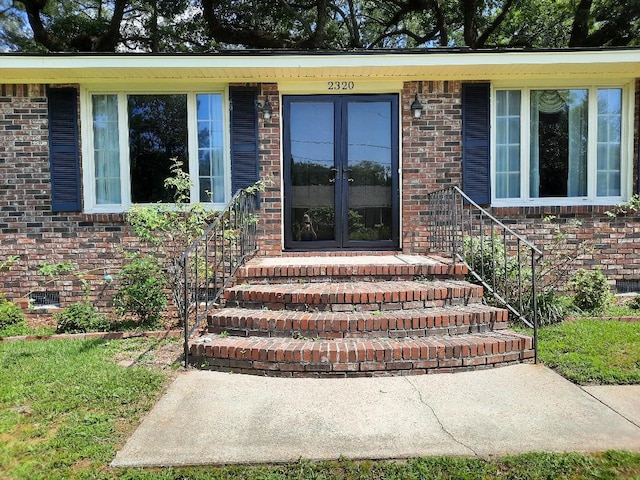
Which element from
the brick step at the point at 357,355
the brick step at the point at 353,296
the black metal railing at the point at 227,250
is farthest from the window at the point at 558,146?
the black metal railing at the point at 227,250

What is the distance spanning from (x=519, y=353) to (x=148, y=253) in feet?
15.0

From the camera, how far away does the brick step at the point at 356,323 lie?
3.98 metres

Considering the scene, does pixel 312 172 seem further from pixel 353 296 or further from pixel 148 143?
pixel 353 296

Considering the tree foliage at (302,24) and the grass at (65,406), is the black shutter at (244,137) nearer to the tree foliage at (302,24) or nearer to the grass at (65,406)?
the grass at (65,406)

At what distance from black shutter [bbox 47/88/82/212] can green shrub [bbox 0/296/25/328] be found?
1320mm

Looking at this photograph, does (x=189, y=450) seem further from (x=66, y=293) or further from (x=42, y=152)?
(x=42, y=152)

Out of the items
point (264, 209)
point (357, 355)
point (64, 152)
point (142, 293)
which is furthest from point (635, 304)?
point (64, 152)

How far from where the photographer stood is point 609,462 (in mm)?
2395

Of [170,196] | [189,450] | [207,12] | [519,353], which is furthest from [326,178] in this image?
[207,12]

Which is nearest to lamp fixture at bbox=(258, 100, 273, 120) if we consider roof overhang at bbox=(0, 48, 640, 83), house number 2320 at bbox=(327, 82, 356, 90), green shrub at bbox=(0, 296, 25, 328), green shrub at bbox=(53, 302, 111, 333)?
roof overhang at bbox=(0, 48, 640, 83)

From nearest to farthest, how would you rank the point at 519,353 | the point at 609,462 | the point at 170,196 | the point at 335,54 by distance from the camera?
the point at 609,462 < the point at 519,353 < the point at 335,54 < the point at 170,196

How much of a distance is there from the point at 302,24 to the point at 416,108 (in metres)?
9.96

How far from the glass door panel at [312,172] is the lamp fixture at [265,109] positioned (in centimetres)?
31

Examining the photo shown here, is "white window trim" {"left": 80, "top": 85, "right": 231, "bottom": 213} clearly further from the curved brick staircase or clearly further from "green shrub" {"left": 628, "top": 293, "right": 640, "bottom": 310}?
"green shrub" {"left": 628, "top": 293, "right": 640, "bottom": 310}
